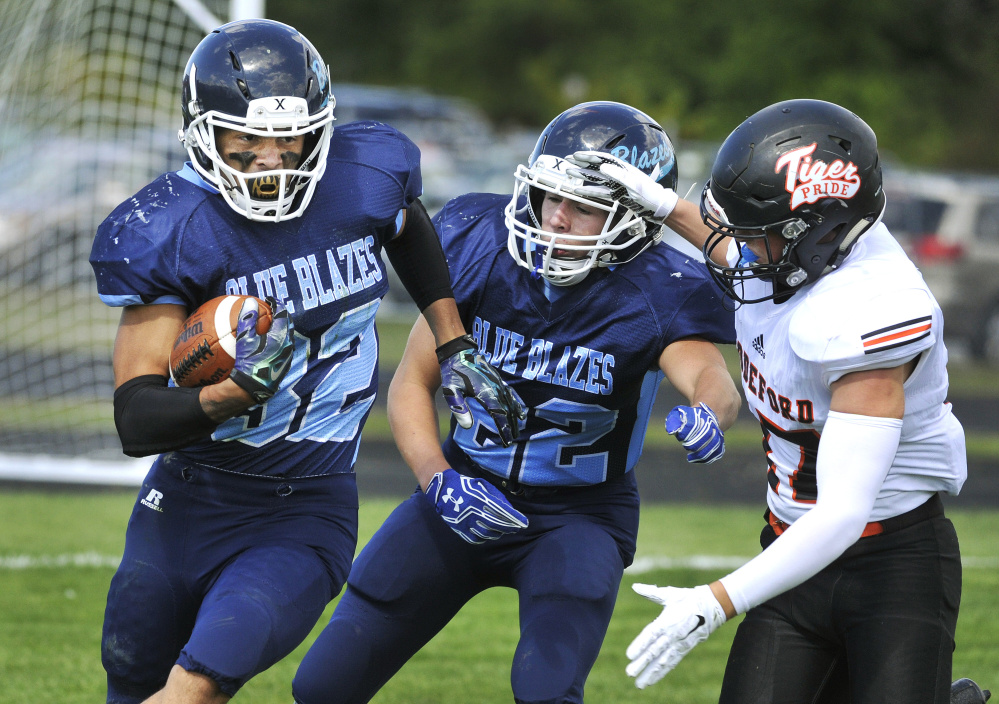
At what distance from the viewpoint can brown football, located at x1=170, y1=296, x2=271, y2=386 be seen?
279 centimetres

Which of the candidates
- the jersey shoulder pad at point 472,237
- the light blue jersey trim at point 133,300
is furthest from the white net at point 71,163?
the light blue jersey trim at point 133,300

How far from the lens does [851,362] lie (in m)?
2.66

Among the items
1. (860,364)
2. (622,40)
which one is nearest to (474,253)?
(860,364)

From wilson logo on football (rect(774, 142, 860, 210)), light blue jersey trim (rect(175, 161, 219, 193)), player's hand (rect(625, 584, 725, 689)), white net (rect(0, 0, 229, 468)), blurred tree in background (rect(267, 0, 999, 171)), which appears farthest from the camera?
blurred tree in background (rect(267, 0, 999, 171))

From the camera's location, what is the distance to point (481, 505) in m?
3.09

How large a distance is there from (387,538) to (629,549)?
705 millimetres

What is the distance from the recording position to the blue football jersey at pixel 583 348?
10.9ft

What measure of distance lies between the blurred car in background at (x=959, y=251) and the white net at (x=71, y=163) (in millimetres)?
9046

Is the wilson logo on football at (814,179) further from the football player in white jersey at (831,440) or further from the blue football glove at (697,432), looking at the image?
the blue football glove at (697,432)

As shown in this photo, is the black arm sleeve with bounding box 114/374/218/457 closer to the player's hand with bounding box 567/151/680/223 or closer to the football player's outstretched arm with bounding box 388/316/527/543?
the football player's outstretched arm with bounding box 388/316/527/543

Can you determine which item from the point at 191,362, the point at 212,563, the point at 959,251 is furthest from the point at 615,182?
the point at 959,251

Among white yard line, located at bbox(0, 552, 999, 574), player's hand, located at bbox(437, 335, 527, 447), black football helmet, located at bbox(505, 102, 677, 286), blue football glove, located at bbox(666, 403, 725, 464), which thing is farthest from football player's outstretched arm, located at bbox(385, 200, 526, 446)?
white yard line, located at bbox(0, 552, 999, 574)

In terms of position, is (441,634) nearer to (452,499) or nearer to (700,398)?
(452,499)

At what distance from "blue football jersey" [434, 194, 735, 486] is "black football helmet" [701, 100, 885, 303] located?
40cm
